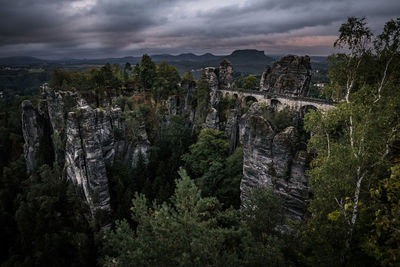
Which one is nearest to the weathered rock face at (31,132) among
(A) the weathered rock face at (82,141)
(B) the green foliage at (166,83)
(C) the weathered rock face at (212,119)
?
(A) the weathered rock face at (82,141)

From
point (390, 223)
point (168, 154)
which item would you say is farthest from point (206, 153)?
point (390, 223)

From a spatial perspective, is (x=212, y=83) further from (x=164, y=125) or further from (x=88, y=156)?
(x=88, y=156)

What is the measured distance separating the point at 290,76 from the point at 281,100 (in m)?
4.77

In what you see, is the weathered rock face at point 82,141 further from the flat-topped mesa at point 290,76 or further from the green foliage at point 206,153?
the flat-topped mesa at point 290,76

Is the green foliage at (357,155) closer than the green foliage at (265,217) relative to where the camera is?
Yes


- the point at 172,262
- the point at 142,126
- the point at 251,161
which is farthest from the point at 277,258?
the point at 142,126

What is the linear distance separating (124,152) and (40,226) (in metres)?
13.9

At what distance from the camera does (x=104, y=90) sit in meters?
40.0

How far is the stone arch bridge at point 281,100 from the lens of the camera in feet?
106

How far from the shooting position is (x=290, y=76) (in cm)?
3684

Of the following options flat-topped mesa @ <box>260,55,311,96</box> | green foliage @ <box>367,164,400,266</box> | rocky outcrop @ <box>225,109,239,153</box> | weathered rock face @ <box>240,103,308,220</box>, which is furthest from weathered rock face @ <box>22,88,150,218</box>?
flat-topped mesa @ <box>260,55,311,96</box>

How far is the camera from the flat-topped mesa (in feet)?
114

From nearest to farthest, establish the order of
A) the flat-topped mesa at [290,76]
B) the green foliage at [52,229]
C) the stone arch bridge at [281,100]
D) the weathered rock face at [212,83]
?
the green foliage at [52,229]
the stone arch bridge at [281,100]
the flat-topped mesa at [290,76]
the weathered rock face at [212,83]

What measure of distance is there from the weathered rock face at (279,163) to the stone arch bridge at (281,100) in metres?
17.8
